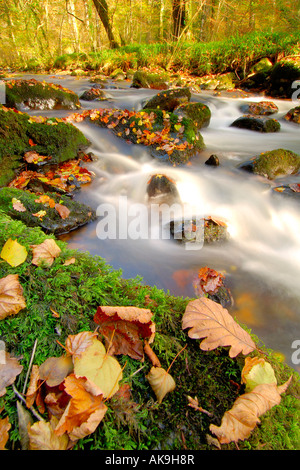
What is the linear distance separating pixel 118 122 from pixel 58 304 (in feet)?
20.2

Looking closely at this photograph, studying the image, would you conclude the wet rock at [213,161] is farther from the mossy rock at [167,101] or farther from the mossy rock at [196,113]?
the mossy rock at [167,101]

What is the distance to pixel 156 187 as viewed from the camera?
4496 millimetres

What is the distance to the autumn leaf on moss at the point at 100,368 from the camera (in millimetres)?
941

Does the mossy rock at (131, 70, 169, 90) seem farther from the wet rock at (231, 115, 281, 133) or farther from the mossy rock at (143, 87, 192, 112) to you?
the wet rock at (231, 115, 281, 133)

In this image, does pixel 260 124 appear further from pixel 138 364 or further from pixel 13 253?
pixel 138 364

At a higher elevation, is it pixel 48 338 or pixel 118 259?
pixel 48 338

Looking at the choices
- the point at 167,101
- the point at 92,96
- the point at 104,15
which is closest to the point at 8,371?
the point at 167,101

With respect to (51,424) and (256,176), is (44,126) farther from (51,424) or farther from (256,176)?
(51,424)

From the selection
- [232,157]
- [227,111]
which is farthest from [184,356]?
[227,111]

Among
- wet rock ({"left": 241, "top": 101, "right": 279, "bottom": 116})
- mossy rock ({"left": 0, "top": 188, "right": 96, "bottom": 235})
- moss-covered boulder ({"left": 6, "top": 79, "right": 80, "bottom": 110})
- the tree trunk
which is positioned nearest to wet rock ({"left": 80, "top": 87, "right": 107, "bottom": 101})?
moss-covered boulder ({"left": 6, "top": 79, "right": 80, "bottom": 110})

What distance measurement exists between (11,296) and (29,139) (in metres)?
4.08

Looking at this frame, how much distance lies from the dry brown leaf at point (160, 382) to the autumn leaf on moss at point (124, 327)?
10cm

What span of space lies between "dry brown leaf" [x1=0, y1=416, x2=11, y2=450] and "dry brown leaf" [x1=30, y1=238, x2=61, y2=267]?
0.71 m

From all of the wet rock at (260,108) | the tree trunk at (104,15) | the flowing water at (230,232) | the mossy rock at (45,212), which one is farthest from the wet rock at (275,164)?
the tree trunk at (104,15)
